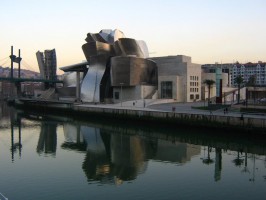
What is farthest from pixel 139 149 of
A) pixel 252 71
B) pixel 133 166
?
pixel 252 71

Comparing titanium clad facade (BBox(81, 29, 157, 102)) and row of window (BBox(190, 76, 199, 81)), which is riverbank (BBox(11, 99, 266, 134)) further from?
row of window (BBox(190, 76, 199, 81))

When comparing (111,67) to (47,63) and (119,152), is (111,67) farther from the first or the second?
(47,63)

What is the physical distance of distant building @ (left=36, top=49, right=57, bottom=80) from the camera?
90900 mm

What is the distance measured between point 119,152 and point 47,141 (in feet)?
25.7

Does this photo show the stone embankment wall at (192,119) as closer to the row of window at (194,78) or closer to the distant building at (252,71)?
the row of window at (194,78)

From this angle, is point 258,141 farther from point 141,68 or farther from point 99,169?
point 141,68

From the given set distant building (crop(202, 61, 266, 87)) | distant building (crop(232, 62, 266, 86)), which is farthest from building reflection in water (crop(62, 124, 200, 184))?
distant building (crop(232, 62, 266, 86))

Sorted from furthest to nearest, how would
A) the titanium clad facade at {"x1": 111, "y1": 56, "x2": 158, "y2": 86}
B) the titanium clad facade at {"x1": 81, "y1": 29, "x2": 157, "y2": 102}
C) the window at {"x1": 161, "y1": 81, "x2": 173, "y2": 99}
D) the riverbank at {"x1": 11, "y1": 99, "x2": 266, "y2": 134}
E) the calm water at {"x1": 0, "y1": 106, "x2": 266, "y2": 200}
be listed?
1. the window at {"x1": 161, "y1": 81, "x2": 173, "y2": 99}
2. the titanium clad facade at {"x1": 81, "y1": 29, "x2": 157, "y2": 102}
3. the titanium clad facade at {"x1": 111, "y1": 56, "x2": 158, "y2": 86}
4. the riverbank at {"x1": 11, "y1": 99, "x2": 266, "y2": 134}
5. the calm water at {"x1": 0, "y1": 106, "x2": 266, "y2": 200}

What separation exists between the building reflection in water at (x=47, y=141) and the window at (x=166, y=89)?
25.4 m

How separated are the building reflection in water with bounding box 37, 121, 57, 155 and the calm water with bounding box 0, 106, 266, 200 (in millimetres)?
72

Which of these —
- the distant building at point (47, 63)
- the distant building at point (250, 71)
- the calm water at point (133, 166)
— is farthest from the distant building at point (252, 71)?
the calm water at point (133, 166)

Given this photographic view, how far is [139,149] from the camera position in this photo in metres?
23.9

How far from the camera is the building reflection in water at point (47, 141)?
77.1 ft

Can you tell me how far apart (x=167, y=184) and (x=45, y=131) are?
22.5 m
